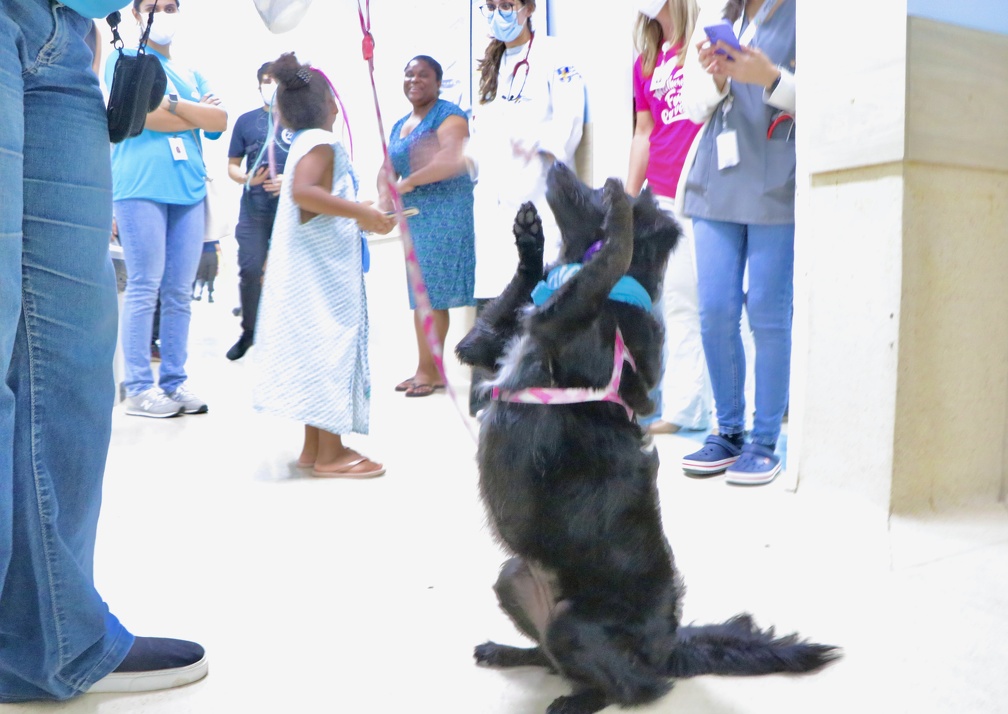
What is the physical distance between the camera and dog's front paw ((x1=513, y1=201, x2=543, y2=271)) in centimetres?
127

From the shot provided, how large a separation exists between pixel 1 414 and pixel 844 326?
1.91 metres

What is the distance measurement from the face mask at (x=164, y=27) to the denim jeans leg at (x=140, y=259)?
0.75 m

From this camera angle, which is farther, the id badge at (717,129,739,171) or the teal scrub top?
the teal scrub top

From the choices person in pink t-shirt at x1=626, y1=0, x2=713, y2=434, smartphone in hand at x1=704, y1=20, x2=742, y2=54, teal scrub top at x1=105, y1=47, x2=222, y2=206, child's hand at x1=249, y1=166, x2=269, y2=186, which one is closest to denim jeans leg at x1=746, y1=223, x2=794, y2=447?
person in pink t-shirt at x1=626, y1=0, x2=713, y2=434

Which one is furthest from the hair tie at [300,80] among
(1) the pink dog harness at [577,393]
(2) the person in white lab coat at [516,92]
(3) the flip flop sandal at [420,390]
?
(3) the flip flop sandal at [420,390]

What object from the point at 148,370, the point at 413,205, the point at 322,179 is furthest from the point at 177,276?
the point at 322,179

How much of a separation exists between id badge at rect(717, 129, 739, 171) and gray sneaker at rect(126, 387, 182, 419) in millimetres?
2886

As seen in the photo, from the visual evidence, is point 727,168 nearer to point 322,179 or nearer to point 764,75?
point 764,75

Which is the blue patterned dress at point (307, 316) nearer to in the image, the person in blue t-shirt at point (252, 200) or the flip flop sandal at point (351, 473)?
the flip flop sandal at point (351, 473)

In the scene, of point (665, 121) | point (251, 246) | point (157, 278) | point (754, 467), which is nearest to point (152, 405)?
point (157, 278)

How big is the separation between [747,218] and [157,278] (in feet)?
8.71

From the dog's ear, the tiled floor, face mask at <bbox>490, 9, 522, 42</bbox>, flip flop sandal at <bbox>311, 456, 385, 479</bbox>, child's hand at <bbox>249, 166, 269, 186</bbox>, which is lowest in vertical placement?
the tiled floor

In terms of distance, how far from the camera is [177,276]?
3.79 meters

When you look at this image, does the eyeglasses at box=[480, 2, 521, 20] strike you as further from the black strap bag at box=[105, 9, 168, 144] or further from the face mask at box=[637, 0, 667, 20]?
the black strap bag at box=[105, 9, 168, 144]
